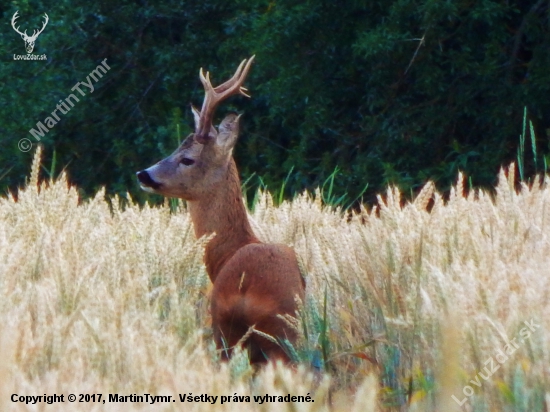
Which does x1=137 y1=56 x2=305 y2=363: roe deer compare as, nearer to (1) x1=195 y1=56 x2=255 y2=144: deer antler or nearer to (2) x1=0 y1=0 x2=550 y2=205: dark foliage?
(1) x1=195 y1=56 x2=255 y2=144: deer antler

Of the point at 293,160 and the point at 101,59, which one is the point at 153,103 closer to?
the point at 101,59

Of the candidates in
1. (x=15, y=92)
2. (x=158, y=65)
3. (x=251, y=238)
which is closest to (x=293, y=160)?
(x=158, y=65)

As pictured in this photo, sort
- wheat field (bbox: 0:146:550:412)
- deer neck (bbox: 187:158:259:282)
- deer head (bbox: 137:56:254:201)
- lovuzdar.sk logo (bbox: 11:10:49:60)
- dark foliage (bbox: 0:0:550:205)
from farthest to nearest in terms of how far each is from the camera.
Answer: lovuzdar.sk logo (bbox: 11:10:49:60) → dark foliage (bbox: 0:0:550:205) → deer head (bbox: 137:56:254:201) → deer neck (bbox: 187:158:259:282) → wheat field (bbox: 0:146:550:412)

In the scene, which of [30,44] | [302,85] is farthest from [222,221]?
[30,44]

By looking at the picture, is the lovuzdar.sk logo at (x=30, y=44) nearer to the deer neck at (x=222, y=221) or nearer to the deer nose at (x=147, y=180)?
the deer nose at (x=147, y=180)

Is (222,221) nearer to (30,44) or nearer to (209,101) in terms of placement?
(209,101)

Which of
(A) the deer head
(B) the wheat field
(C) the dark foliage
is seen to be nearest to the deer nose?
(A) the deer head

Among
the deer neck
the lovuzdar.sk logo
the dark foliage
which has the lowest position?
the deer neck

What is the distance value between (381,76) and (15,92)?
4791 millimetres

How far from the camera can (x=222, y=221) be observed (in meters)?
5.48

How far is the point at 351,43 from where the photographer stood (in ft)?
38.1

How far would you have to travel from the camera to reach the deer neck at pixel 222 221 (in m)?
5.32

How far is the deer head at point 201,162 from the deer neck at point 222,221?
0.17 ft

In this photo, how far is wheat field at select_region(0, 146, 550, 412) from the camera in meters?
3.06
